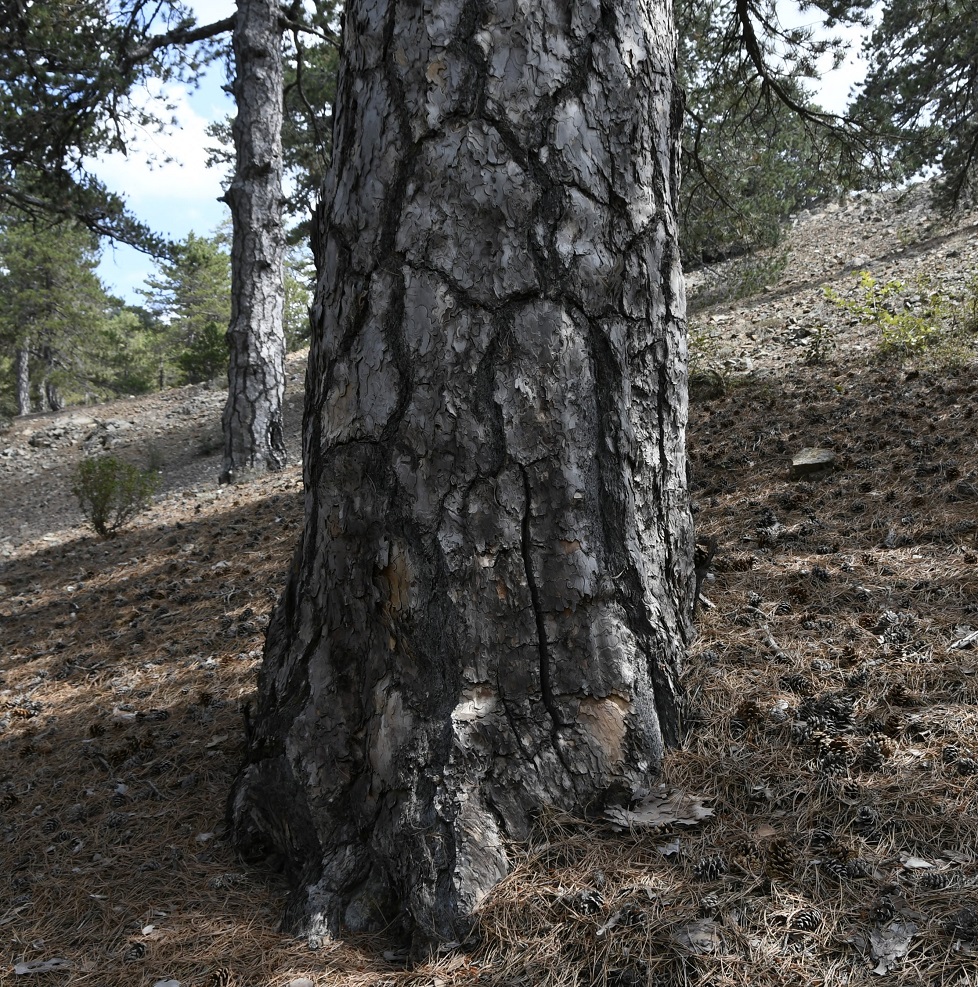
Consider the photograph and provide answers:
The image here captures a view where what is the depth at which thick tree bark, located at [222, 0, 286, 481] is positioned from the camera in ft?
26.5

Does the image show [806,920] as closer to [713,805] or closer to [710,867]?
[710,867]

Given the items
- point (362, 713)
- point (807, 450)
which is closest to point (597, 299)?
point (362, 713)

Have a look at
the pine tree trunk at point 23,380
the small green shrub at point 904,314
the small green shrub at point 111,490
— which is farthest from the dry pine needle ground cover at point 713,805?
the pine tree trunk at point 23,380

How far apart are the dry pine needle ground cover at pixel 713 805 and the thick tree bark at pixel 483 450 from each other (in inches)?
7.1

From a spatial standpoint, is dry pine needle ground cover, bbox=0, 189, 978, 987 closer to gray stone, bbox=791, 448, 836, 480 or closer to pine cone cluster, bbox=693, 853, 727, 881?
pine cone cluster, bbox=693, 853, 727, 881

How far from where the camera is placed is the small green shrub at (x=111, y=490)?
21.7ft

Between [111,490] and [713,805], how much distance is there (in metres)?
6.05

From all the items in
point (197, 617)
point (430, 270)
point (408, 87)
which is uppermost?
point (408, 87)

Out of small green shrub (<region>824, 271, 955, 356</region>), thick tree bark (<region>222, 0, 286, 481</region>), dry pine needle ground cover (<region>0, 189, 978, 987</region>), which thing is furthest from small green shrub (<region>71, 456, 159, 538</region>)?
small green shrub (<region>824, 271, 955, 356</region>)

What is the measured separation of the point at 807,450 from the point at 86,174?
8.61 m

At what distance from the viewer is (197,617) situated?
12.9ft

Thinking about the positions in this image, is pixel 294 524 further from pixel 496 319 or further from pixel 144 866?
pixel 496 319

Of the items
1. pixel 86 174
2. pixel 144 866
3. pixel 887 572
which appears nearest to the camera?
pixel 144 866

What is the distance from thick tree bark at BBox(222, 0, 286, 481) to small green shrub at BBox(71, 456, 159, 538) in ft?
3.90
